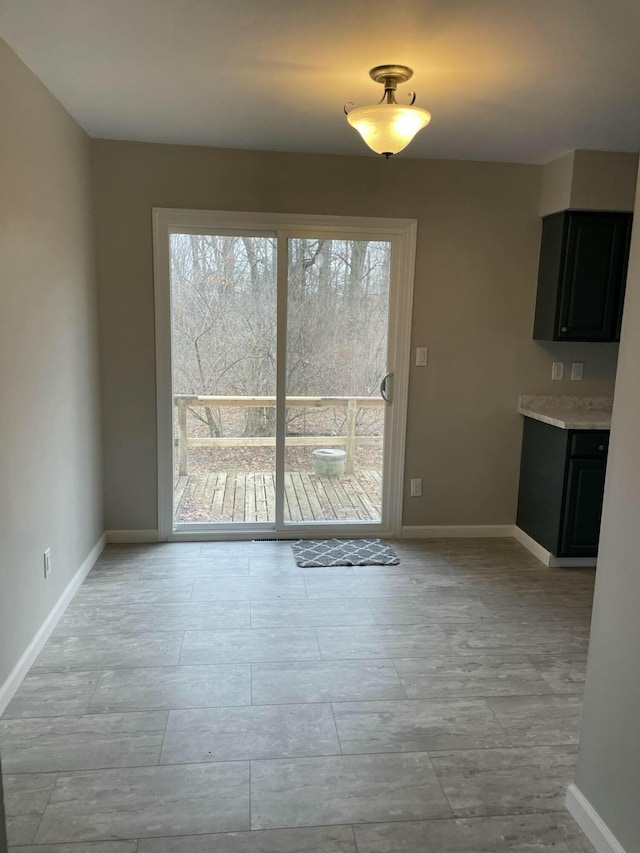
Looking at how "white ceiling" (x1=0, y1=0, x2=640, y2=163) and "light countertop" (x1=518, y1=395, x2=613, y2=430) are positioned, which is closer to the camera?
"white ceiling" (x1=0, y1=0, x2=640, y2=163)

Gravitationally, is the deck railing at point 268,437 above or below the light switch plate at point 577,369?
below

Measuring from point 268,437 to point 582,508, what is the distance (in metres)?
2.03

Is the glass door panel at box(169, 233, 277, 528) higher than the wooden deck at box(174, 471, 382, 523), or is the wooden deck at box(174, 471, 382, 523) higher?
the glass door panel at box(169, 233, 277, 528)

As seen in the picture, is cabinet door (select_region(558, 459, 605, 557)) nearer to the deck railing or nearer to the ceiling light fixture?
the deck railing

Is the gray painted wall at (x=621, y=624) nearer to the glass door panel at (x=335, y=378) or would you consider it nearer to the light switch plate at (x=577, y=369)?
the glass door panel at (x=335, y=378)

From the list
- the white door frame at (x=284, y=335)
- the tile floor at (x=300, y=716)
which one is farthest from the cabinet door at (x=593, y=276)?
the tile floor at (x=300, y=716)

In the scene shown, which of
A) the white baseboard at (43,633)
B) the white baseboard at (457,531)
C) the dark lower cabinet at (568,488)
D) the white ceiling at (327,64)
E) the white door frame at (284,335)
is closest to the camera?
the white ceiling at (327,64)

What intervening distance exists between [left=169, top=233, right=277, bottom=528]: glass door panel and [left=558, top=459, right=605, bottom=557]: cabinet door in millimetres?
1894

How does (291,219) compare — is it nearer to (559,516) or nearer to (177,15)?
(177,15)

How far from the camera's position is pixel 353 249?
395 cm

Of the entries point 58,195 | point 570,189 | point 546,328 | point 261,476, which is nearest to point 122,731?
point 261,476

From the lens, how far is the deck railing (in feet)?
13.1

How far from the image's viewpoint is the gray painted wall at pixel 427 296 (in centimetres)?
369

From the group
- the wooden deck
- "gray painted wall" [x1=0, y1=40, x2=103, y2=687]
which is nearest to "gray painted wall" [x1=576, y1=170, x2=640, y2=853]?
"gray painted wall" [x1=0, y1=40, x2=103, y2=687]
